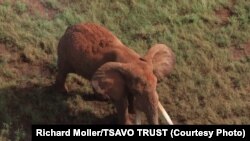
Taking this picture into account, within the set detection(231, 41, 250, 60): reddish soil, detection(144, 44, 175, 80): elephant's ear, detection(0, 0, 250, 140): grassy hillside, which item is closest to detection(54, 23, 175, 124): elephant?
detection(144, 44, 175, 80): elephant's ear

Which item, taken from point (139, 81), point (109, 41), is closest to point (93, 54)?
point (109, 41)

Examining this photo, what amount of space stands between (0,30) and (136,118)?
3692 mm

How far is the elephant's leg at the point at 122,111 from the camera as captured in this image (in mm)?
8586

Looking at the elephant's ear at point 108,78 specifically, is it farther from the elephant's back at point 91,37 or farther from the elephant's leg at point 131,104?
the elephant's back at point 91,37

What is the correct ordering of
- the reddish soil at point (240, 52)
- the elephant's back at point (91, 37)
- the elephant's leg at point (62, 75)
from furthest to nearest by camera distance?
1. the reddish soil at point (240, 52)
2. the elephant's leg at point (62, 75)
3. the elephant's back at point (91, 37)

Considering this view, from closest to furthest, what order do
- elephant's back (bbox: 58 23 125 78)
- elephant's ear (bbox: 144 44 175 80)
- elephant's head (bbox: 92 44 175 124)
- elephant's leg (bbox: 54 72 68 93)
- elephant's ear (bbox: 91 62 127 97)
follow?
elephant's head (bbox: 92 44 175 124) → elephant's ear (bbox: 91 62 127 97) → elephant's ear (bbox: 144 44 175 80) → elephant's back (bbox: 58 23 125 78) → elephant's leg (bbox: 54 72 68 93)

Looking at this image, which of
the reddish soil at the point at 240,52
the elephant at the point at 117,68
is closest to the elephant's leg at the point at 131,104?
the elephant at the point at 117,68

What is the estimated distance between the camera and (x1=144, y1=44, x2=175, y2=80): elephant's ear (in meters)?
8.73

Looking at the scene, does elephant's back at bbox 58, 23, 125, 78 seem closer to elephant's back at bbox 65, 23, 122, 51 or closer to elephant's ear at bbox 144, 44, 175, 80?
elephant's back at bbox 65, 23, 122, 51

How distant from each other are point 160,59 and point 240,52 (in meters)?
2.60

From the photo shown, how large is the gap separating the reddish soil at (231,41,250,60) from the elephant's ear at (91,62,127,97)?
124 inches

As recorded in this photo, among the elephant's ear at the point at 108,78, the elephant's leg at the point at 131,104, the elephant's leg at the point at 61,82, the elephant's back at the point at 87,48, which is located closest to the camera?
the elephant's ear at the point at 108,78

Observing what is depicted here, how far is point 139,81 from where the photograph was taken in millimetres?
8195

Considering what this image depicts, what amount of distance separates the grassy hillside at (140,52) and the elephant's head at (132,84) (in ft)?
3.00
